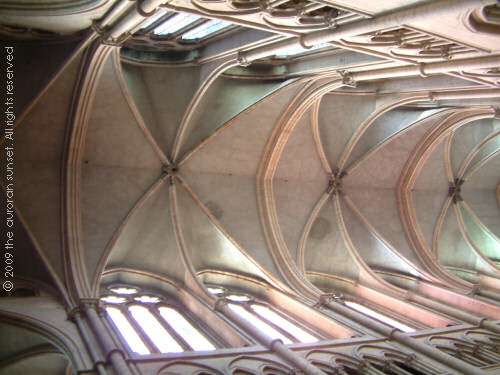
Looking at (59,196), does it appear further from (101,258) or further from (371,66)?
(371,66)

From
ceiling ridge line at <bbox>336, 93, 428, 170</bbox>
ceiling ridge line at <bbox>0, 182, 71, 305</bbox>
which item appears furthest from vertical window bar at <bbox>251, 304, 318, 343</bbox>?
ceiling ridge line at <bbox>336, 93, 428, 170</bbox>

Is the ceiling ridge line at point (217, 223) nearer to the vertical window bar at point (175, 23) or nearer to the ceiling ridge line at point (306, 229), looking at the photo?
the ceiling ridge line at point (306, 229)

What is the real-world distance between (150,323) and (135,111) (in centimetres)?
575

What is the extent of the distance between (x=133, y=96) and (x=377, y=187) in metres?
9.61

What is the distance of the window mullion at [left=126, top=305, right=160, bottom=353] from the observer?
465 inches

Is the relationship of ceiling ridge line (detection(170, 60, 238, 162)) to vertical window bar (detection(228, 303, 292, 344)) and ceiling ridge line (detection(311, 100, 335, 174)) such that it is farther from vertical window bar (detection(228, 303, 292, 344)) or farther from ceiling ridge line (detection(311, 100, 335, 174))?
vertical window bar (detection(228, 303, 292, 344))

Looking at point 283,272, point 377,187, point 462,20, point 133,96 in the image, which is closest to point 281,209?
point 283,272

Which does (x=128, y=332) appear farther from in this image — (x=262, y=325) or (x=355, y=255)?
(x=355, y=255)

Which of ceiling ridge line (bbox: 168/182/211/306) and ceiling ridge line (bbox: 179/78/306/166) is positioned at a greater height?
ceiling ridge line (bbox: 179/78/306/166)

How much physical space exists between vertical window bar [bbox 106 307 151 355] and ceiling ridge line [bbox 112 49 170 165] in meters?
4.80

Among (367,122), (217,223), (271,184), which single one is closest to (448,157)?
(367,122)

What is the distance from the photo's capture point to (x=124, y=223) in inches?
610

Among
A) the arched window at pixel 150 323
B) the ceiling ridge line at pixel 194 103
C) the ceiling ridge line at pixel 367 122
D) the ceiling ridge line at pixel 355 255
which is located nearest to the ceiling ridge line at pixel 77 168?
the arched window at pixel 150 323

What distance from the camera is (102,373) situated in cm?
914
